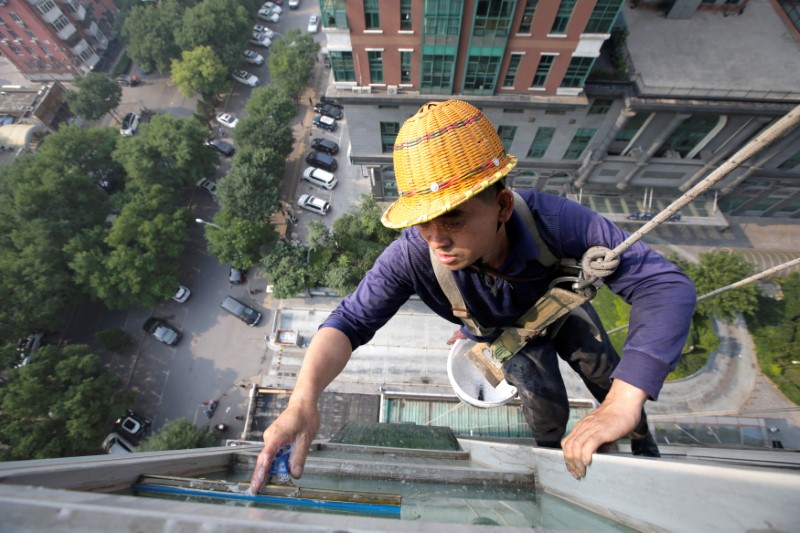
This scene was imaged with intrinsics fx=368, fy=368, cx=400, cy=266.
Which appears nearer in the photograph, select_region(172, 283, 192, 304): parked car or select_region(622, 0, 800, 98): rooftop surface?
select_region(622, 0, 800, 98): rooftop surface

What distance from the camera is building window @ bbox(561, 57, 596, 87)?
1400 centimetres

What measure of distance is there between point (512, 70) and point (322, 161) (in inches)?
537

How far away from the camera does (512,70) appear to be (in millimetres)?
14656

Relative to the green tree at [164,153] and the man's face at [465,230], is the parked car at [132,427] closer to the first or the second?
the green tree at [164,153]

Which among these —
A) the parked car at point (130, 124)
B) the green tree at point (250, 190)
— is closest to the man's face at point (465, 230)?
the green tree at point (250, 190)

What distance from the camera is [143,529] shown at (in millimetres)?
1440

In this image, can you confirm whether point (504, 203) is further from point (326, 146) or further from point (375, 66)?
point (326, 146)

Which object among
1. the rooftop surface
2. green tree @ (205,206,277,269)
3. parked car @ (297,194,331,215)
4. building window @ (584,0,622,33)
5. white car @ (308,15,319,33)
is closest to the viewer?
building window @ (584,0,622,33)

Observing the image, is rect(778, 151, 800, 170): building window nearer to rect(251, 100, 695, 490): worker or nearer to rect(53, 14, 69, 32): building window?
rect(251, 100, 695, 490): worker

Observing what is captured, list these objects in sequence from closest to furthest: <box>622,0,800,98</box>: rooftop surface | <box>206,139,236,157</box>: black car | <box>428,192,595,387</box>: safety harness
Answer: <box>428,192,595,387</box>: safety harness → <box>622,0,800,98</box>: rooftop surface → <box>206,139,236,157</box>: black car

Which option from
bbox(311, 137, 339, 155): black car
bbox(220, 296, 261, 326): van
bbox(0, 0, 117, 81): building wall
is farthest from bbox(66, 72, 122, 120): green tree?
bbox(220, 296, 261, 326): van

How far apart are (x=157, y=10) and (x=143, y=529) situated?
40175 mm

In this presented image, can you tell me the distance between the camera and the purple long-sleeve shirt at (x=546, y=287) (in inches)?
118

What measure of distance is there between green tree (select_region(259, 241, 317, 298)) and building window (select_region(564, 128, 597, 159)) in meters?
14.1
